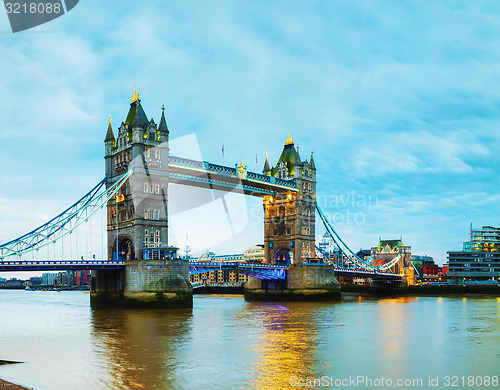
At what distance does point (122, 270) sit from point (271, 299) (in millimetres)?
25401

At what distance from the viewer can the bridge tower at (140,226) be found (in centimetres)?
5128

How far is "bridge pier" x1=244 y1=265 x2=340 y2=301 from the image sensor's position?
70.0 metres

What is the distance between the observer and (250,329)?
3647 cm

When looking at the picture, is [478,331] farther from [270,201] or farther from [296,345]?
[270,201]

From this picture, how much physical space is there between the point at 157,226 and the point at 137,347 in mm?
29806

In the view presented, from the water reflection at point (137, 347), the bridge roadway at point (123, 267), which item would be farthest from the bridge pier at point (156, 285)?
the water reflection at point (137, 347)

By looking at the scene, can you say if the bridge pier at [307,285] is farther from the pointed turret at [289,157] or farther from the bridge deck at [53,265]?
the bridge deck at [53,265]

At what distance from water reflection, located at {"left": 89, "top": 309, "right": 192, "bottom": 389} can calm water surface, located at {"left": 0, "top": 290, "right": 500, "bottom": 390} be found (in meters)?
0.05

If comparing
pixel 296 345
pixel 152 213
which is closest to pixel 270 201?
pixel 152 213

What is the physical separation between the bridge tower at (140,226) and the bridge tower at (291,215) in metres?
24.4

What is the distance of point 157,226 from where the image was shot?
2244 inches

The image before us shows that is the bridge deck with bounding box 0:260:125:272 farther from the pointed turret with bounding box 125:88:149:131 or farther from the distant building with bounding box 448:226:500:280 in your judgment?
the distant building with bounding box 448:226:500:280

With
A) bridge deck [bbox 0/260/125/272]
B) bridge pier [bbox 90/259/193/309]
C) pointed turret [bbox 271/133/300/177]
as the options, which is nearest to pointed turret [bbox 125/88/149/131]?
bridge pier [bbox 90/259/193/309]

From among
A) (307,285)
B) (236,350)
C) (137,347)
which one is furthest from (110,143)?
(236,350)
